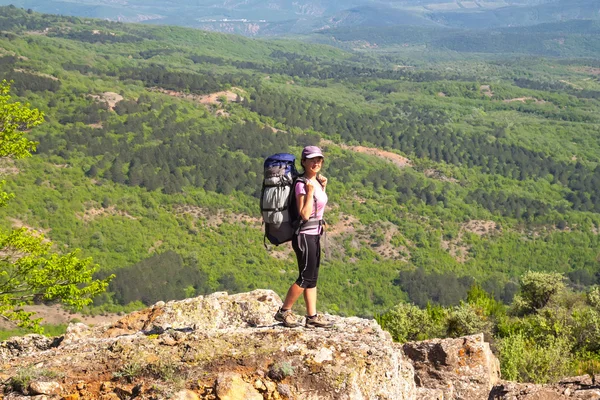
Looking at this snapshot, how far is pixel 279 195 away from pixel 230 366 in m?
2.34

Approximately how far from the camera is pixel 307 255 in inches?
328

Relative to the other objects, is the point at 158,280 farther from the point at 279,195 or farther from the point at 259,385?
the point at 259,385

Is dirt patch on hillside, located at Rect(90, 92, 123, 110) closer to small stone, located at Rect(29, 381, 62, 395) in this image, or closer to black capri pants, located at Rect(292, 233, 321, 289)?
black capri pants, located at Rect(292, 233, 321, 289)

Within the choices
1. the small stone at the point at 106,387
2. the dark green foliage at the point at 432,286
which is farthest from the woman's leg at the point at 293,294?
the dark green foliage at the point at 432,286

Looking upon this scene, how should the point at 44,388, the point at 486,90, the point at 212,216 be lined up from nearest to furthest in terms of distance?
1. the point at 44,388
2. the point at 212,216
3. the point at 486,90

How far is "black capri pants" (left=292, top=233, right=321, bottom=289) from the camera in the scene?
8289mm

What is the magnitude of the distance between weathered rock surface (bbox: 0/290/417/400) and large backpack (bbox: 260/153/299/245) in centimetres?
149

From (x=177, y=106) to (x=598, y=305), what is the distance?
8504cm

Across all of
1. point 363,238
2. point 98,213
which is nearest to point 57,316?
point 98,213

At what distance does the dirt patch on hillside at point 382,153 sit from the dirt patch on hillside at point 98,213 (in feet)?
151

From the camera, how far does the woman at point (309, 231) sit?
315 inches

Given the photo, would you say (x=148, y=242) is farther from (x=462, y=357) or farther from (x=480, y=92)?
(x=480, y=92)

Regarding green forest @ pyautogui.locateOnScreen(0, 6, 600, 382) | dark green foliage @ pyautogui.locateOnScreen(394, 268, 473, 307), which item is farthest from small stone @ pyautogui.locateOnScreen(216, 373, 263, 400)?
dark green foliage @ pyautogui.locateOnScreen(394, 268, 473, 307)

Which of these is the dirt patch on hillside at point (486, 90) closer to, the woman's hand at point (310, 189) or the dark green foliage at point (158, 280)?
the dark green foliage at point (158, 280)
